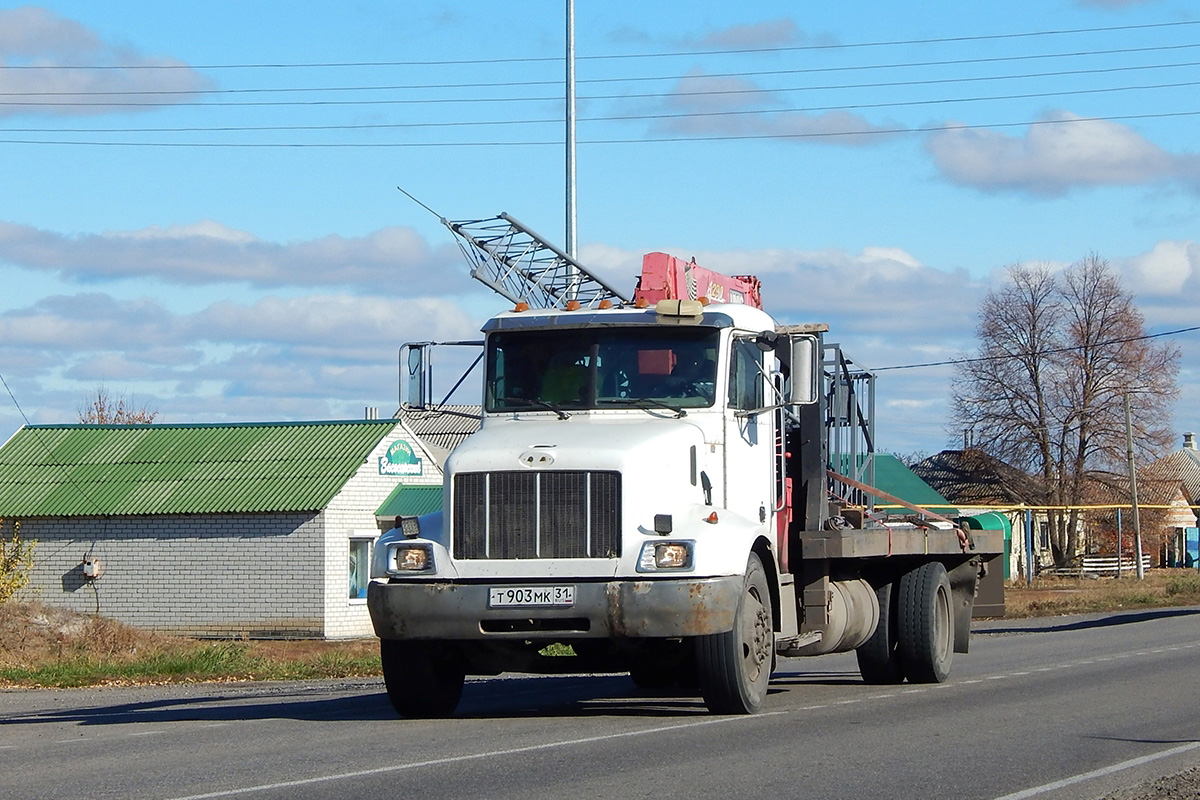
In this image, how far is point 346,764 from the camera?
938 cm

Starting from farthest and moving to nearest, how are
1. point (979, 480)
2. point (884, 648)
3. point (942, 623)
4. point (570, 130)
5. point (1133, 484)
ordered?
point (979, 480) → point (1133, 484) → point (570, 130) → point (942, 623) → point (884, 648)

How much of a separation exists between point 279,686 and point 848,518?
6.94 meters

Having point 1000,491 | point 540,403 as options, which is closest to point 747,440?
point 540,403

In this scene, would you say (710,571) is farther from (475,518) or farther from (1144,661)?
(1144,661)

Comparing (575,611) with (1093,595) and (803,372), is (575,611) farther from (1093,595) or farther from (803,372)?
(1093,595)

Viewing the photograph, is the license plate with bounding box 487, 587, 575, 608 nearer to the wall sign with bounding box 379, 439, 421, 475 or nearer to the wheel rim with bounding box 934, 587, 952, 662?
the wheel rim with bounding box 934, 587, 952, 662

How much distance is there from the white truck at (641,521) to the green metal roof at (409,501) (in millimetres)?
21556

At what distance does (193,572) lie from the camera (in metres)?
35.5

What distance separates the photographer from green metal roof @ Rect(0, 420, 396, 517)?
35375 mm

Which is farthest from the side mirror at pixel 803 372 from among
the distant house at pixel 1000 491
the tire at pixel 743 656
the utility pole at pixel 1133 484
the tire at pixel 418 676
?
the distant house at pixel 1000 491

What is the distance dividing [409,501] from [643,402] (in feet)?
79.3

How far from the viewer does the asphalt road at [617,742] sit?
8.58 m

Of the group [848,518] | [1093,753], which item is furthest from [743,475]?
[1093,753]

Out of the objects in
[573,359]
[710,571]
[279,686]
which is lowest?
[279,686]
